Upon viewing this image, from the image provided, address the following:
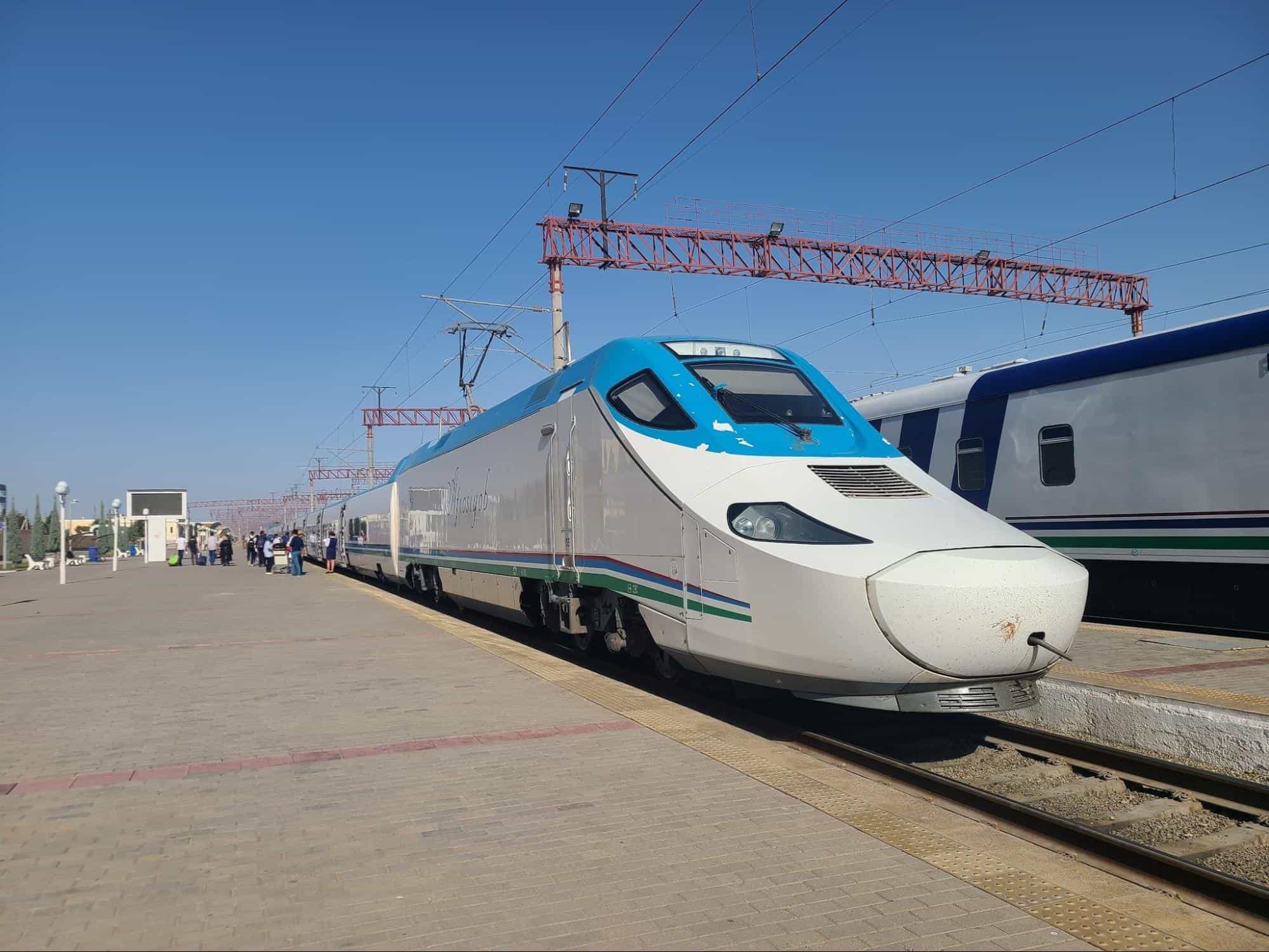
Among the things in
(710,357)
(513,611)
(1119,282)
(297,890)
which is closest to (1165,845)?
(297,890)

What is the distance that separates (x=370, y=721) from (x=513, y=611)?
15.7 ft

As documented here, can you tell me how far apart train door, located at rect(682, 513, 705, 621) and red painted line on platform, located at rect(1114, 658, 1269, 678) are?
3.72 meters

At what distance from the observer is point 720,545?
21.9 feet

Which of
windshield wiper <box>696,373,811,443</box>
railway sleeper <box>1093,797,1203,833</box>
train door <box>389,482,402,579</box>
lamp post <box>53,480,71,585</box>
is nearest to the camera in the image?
railway sleeper <box>1093,797,1203,833</box>

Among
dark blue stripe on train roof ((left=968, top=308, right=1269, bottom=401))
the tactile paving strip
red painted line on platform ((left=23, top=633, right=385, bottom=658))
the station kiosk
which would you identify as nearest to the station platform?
the tactile paving strip

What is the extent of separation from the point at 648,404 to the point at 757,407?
3.02ft

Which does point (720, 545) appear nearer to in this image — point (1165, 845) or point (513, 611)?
point (1165, 845)

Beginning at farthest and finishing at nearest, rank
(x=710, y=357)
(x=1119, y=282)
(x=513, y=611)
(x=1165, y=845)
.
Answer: (x=1119, y=282), (x=513, y=611), (x=710, y=357), (x=1165, y=845)

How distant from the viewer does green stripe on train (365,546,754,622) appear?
22.2 feet

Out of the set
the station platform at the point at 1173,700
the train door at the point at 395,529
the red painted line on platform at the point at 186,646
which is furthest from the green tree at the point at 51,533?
the station platform at the point at 1173,700

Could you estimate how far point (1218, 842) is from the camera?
484 cm

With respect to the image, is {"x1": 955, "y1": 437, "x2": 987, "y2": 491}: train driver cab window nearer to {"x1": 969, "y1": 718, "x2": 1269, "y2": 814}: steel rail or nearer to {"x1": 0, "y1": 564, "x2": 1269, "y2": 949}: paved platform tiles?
{"x1": 969, "y1": 718, "x2": 1269, "y2": 814}: steel rail

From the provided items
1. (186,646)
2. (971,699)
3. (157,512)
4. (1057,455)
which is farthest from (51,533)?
(971,699)

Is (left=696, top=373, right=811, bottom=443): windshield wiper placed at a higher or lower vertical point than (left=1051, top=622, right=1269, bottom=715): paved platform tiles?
higher
